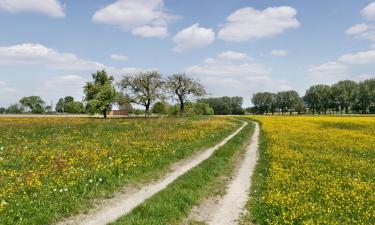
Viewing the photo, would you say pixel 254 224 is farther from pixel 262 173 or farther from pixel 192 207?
pixel 262 173

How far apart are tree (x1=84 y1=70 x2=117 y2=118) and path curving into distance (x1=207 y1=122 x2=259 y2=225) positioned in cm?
7175

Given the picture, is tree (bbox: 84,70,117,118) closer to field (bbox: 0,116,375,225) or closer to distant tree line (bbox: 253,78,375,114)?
field (bbox: 0,116,375,225)

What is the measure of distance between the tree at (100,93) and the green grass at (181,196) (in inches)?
2806

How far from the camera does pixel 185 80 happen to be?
88625mm

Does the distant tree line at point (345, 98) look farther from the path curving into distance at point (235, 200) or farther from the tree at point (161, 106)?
the path curving into distance at point (235, 200)

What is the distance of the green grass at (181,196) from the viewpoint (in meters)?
11.2

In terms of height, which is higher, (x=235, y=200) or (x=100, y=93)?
(x=100, y=93)

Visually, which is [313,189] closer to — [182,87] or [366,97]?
[182,87]

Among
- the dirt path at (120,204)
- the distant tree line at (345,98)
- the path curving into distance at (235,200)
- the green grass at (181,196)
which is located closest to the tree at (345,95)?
the distant tree line at (345,98)

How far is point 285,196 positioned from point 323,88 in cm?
18056

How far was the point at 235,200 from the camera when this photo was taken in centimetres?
1381

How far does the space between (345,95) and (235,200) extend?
167600 mm

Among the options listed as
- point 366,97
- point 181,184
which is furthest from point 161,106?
point 366,97

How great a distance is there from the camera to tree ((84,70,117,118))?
8944 cm
